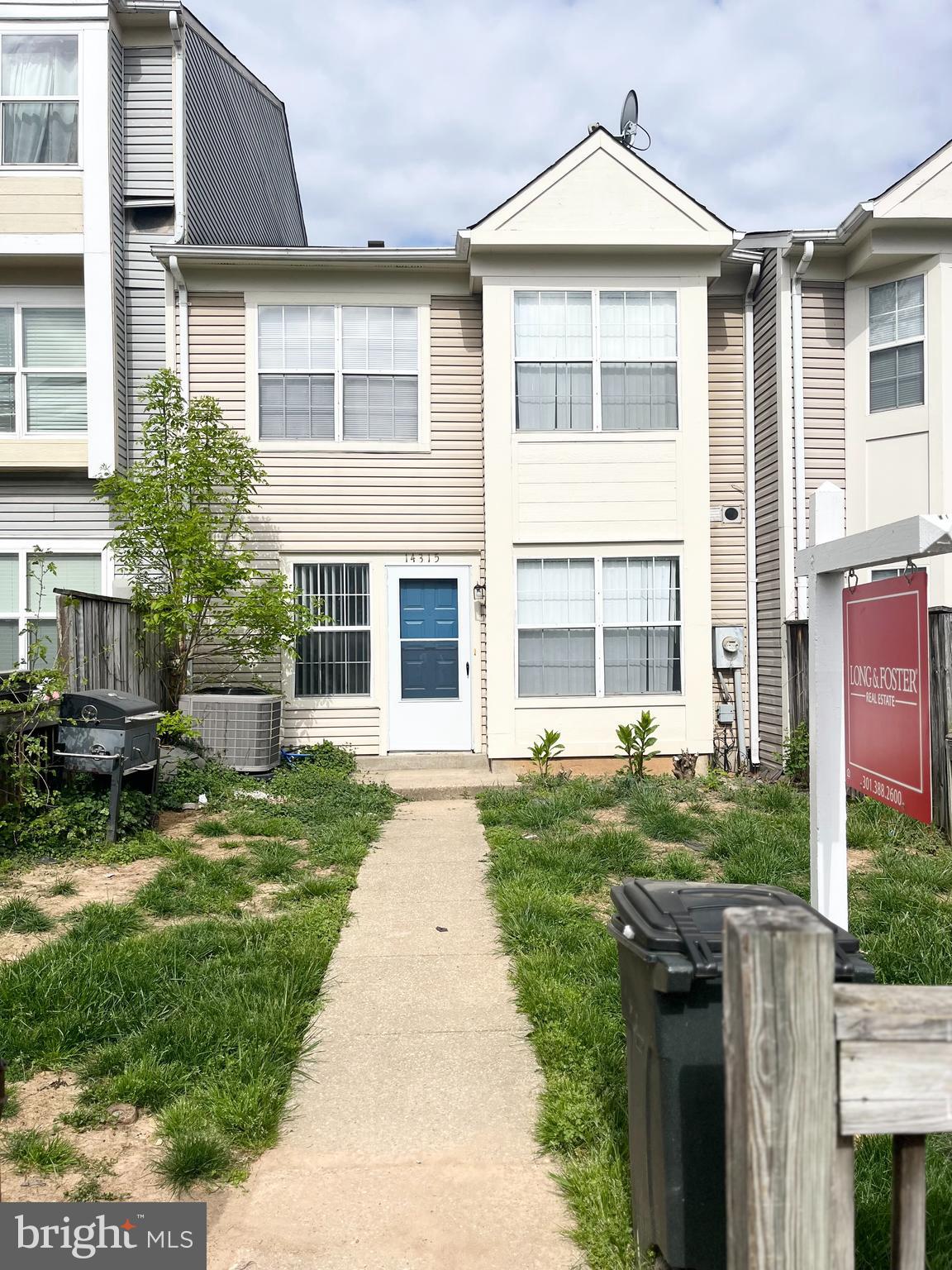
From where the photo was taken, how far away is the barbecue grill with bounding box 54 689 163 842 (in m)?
6.93

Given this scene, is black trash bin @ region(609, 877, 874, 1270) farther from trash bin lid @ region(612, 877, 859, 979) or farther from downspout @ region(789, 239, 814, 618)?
downspout @ region(789, 239, 814, 618)

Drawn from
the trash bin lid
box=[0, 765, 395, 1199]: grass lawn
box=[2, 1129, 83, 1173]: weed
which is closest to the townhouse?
box=[0, 765, 395, 1199]: grass lawn

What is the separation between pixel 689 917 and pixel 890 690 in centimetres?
100

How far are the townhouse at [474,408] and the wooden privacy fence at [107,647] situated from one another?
59.6 inches

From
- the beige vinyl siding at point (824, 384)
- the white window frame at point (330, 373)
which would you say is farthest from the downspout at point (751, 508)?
the white window frame at point (330, 373)

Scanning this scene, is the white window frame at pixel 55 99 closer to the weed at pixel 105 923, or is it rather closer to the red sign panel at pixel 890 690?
the weed at pixel 105 923

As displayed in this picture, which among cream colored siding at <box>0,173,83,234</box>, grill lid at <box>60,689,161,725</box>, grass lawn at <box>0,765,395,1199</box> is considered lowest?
grass lawn at <box>0,765,395,1199</box>

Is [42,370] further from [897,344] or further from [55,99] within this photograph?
[897,344]

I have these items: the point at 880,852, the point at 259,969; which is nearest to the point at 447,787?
the point at 880,852

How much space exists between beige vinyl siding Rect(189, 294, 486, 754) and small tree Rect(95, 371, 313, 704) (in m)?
0.36

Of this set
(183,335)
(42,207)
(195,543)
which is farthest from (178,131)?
(195,543)

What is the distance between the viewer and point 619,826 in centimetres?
752

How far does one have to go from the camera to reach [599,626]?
1044 centimetres

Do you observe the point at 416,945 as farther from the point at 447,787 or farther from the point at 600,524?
the point at 600,524
